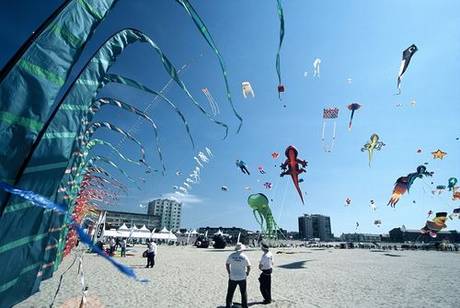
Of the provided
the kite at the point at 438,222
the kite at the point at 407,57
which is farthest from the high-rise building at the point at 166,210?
the kite at the point at 407,57

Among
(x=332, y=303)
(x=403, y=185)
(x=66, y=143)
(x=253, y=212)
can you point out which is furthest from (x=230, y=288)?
(x=253, y=212)

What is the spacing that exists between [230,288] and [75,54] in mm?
6099

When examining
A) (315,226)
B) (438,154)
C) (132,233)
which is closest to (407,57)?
(438,154)

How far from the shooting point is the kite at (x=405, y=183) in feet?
99.8

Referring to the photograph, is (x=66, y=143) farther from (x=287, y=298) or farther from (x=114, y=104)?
(x=287, y=298)

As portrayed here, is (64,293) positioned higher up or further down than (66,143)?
further down

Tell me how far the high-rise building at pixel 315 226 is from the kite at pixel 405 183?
394 ft

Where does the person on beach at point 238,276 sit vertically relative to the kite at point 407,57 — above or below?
below

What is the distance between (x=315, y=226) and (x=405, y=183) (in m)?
125

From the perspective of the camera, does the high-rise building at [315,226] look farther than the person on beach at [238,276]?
Yes

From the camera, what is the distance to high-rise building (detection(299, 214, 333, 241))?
146 meters

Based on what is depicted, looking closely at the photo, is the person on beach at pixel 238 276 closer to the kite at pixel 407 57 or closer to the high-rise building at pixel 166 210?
the kite at pixel 407 57

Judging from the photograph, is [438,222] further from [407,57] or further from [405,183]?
[407,57]

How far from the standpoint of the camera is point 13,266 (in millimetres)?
3035
